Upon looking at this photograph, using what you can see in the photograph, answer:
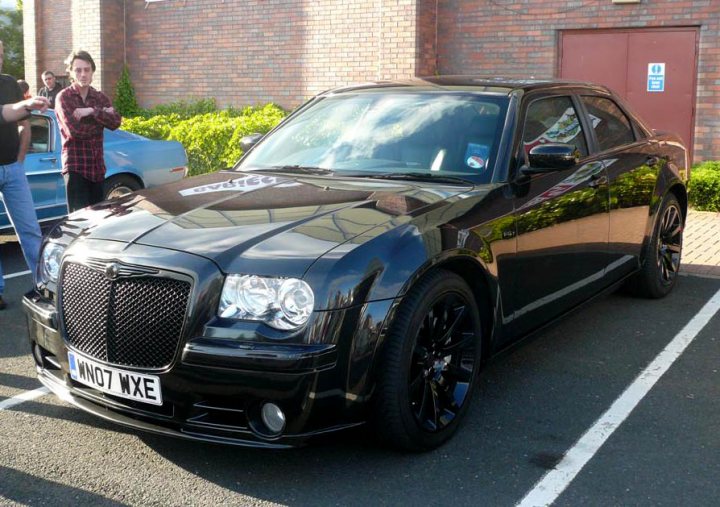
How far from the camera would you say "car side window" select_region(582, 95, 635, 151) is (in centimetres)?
567

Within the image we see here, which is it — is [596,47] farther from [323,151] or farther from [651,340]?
Answer: [323,151]

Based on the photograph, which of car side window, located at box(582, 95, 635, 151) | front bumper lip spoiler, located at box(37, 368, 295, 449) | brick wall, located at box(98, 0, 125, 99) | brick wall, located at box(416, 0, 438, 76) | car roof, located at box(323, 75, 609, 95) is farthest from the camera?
brick wall, located at box(98, 0, 125, 99)

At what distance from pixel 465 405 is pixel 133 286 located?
5.20 ft

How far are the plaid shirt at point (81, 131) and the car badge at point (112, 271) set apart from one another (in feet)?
11.7

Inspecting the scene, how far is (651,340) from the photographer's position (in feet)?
18.4

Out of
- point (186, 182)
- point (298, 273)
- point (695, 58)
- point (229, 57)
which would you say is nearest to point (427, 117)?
point (186, 182)

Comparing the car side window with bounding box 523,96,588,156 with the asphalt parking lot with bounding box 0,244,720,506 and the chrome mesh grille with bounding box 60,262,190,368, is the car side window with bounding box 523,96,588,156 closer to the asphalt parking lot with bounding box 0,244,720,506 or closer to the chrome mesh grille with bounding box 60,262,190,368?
the asphalt parking lot with bounding box 0,244,720,506

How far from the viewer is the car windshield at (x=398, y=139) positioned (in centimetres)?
459

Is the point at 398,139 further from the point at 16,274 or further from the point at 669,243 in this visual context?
the point at 16,274

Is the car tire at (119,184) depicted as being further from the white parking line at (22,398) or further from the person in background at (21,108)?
the white parking line at (22,398)

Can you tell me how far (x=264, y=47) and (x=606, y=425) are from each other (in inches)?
545

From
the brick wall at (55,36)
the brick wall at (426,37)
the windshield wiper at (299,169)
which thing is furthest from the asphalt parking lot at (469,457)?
the brick wall at (55,36)

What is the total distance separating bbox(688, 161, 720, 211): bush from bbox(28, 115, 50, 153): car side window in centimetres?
760

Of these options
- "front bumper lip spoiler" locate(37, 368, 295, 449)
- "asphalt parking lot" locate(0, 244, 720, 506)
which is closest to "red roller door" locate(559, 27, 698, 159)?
"asphalt parking lot" locate(0, 244, 720, 506)
